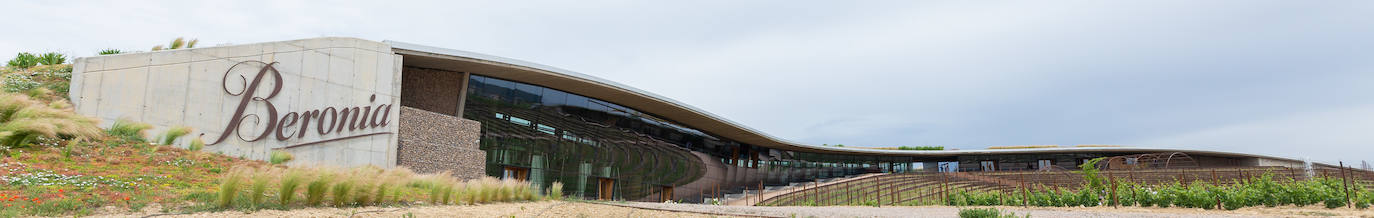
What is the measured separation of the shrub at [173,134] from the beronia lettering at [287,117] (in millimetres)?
913

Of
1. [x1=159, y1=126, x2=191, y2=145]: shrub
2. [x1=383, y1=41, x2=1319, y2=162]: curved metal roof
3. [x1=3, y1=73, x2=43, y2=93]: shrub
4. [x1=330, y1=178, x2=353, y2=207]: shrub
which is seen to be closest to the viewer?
[x1=330, y1=178, x2=353, y2=207]: shrub

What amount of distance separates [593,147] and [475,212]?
58.1 feet

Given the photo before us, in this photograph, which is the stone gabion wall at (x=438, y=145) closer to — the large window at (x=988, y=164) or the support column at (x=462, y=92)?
the support column at (x=462, y=92)

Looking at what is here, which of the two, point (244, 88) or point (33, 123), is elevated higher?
point (244, 88)

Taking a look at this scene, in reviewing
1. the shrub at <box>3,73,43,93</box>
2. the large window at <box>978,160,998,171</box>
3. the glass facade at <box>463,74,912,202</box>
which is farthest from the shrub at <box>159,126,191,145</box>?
the large window at <box>978,160,998,171</box>

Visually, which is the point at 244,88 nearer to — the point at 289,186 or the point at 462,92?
the point at 462,92

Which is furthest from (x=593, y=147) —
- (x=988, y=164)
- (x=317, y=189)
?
(x=988, y=164)

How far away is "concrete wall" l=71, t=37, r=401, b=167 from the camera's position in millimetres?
16719

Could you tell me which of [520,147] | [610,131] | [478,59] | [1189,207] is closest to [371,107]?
[478,59]

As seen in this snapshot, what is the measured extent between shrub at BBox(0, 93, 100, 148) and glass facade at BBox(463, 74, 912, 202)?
9369 mm

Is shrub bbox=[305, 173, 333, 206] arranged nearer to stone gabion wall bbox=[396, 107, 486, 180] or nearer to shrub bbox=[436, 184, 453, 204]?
shrub bbox=[436, 184, 453, 204]

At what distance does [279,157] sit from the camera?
18.1 metres

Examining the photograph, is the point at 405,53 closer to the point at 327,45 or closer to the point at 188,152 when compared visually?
the point at 327,45

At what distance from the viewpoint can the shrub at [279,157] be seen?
58.6 feet
